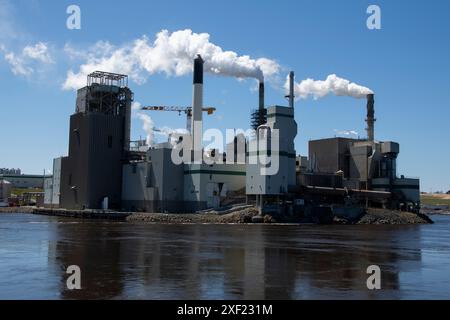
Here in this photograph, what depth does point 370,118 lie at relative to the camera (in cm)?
12719

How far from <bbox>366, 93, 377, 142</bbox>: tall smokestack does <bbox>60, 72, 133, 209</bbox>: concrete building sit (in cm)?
5718

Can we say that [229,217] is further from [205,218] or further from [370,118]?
[370,118]

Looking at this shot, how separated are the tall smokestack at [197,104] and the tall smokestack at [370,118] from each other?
42137 mm

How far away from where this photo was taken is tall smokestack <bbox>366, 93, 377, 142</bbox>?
127m

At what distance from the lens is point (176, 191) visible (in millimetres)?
105000

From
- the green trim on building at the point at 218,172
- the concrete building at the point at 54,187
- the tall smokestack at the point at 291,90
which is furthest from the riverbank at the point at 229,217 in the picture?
the tall smokestack at the point at 291,90

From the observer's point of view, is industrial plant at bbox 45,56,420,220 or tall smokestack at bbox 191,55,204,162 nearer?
industrial plant at bbox 45,56,420,220

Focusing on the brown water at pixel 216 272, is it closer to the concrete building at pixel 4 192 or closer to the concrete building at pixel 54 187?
the concrete building at pixel 54 187

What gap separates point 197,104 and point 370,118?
142ft

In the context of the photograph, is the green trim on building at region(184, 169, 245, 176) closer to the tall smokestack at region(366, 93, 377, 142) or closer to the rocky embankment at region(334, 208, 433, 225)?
the rocky embankment at region(334, 208, 433, 225)

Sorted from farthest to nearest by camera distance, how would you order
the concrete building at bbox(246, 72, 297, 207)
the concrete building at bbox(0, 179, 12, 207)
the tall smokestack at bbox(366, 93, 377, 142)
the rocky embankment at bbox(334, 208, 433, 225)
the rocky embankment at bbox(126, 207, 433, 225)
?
the concrete building at bbox(0, 179, 12, 207) < the tall smokestack at bbox(366, 93, 377, 142) < the rocky embankment at bbox(334, 208, 433, 225) < the concrete building at bbox(246, 72, 297, 207) < the rocky embankment at bbox(126, 207, 433, 225)

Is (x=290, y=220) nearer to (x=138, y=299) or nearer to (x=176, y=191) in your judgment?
(x=176, y=191)

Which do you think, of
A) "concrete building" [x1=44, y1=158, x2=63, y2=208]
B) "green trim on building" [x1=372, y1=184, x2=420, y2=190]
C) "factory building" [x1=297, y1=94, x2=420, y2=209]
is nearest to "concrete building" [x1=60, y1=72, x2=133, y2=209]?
"concrete building" [x1=44, y1=158, x2=63, y2=208]
